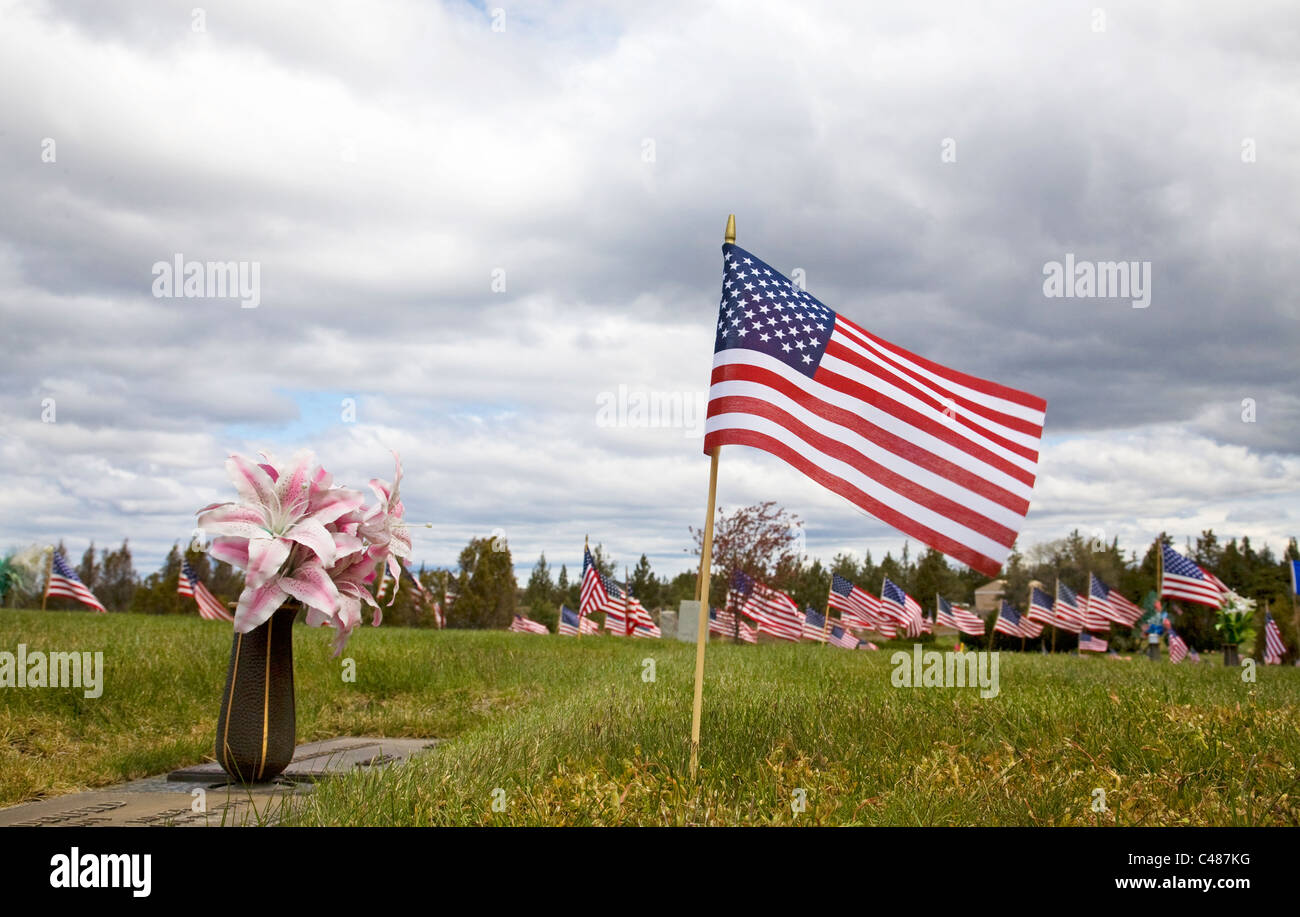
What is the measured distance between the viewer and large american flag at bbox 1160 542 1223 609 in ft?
72.1

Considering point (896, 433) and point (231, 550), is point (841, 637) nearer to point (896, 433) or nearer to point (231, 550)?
point (896, 433)

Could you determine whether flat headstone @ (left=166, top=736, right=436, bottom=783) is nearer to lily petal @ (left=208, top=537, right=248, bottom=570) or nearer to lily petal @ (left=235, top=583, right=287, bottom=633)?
lily petal @ (left=235, top=583, right=287, bottom=633)

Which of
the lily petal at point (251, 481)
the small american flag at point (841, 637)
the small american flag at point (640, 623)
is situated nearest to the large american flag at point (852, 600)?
the small american flag at point (841, 637)

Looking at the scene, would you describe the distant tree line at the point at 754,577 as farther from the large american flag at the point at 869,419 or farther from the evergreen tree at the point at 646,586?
the large american flag at the point at 869,419

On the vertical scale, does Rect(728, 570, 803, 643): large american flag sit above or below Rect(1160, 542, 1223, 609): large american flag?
below

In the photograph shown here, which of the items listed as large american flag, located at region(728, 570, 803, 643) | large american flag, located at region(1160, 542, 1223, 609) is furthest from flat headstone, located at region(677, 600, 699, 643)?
large american flag, located at region(1160, 542, 1223, 609)

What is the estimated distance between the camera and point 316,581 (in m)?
4.80

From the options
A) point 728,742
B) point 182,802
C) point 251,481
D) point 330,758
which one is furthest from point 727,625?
point 251,481

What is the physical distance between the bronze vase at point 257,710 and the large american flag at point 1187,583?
2227cm

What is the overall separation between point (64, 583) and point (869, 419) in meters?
23.9

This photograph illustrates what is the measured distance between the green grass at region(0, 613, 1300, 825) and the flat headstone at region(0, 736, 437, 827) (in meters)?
0.37

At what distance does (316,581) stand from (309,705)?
16.3ft
